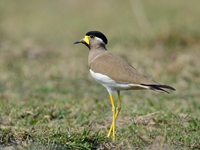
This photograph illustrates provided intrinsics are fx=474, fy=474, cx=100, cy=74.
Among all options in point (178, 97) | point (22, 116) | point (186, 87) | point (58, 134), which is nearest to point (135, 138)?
point (58, 134)

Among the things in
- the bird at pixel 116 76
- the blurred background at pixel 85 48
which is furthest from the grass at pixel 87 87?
the bird at pixel 116 76

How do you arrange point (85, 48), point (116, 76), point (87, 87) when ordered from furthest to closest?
point (85, 48) → point (87, 87) → point (116, 76)

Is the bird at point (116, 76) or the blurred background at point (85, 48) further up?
the blurred background at point (85, 48)

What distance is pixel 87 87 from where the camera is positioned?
7.61m

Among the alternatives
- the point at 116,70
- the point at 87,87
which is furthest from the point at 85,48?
the point at 116,70

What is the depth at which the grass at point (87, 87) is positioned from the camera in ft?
14.9

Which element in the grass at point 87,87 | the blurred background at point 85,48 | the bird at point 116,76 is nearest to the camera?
the bird at point 116,76

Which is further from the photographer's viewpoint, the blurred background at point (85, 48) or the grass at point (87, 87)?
the blurred background at point (85, 48)

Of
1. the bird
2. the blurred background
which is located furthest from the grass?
the bird

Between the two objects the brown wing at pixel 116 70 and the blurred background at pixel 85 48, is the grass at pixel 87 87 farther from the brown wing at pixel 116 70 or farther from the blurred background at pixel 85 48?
the brown wing at pixel 116 70

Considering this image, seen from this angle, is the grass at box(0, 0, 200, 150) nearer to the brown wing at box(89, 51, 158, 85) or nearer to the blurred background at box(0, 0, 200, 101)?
the blurred background at box(0, 0, 200, 101)

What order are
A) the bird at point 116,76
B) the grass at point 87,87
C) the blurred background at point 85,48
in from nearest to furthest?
the bird at point 116,76, the grass at point 87,87, the blurred background at point 85,48

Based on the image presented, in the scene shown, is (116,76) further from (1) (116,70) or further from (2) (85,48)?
(2) (85,48)

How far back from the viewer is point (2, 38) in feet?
36.0
